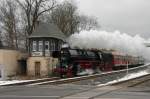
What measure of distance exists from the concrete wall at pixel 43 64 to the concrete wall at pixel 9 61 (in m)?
1.83

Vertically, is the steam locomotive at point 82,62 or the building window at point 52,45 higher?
the building window at point 52,45

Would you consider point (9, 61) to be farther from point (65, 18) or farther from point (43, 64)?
point (65, 18)

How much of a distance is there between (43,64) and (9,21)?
29585mm

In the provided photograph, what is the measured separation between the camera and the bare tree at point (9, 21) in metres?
85.2

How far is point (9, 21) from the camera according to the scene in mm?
85125

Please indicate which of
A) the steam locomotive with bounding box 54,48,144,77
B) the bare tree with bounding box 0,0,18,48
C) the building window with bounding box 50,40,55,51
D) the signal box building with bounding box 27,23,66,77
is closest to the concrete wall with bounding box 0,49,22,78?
the signal box building with bounding box 27,23,66,77

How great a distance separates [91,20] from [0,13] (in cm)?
3512

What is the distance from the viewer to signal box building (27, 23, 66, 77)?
5762 centimetres

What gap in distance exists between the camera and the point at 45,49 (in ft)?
198

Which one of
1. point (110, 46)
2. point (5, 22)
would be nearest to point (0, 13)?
point (5, 22)

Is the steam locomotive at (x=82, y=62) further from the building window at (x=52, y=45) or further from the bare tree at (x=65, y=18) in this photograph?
the bare tree at (x=65, y=18)

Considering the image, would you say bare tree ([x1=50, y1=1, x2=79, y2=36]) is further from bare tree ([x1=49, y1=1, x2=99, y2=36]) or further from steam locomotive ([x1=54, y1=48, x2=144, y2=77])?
steam locomotive ([x1=54, y1=48, x2=144, y2=77])

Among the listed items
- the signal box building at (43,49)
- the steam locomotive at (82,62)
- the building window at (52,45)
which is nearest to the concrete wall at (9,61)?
the signal box building at (43,49)

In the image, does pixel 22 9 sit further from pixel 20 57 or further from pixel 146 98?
pixel 146 98
